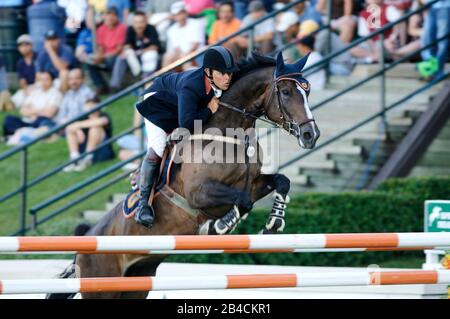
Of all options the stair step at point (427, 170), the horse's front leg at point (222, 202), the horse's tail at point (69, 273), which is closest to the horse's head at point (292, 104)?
the horse's front leg at point (222, 202)

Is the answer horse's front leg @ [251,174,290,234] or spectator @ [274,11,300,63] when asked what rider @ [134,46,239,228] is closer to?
horse's front leg @ [251,174,290,234]

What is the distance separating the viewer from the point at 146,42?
1617 centimetres

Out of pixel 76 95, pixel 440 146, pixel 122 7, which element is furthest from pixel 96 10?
pixel 440 146

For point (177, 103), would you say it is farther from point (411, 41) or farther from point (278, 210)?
point (411, 41)

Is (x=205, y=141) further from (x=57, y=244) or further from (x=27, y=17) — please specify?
(x=27, y=17)

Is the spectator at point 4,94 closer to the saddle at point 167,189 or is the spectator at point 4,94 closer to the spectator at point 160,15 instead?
the spectator at point 160,15

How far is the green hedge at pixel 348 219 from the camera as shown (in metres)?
12.2

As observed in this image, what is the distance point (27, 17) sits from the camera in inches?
733

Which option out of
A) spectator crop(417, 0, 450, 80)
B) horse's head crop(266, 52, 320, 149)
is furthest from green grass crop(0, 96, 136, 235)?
horse's head crop(266, 52, 320, 149)

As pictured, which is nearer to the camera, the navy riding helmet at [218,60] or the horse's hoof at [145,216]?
the navy riding helmet at [218,60]

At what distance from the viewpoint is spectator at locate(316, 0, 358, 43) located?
14930mm

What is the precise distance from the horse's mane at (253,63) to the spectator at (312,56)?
5398 millimetres

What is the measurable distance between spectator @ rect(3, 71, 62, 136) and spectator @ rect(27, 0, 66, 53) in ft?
4.39
